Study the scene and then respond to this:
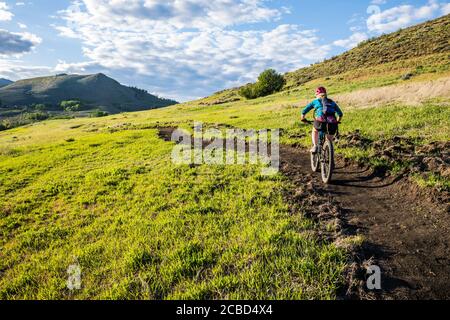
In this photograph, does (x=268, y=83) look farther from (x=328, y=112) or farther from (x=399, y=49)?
(x=328, y=112)

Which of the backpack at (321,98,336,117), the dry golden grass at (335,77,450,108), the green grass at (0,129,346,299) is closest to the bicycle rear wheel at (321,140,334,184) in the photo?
the backpack at (321,98,336,117)

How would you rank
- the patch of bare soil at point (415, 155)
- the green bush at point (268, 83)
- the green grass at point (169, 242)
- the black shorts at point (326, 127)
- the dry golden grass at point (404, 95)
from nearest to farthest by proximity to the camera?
the green grass at point (169, 242), the patch of bare soil at point (415, 155), the black shorts at point (326, 127), the dry golden grass at point (404, 95), the green bush at point (268, 83)

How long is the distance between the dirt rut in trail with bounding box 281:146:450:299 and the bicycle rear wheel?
35 centimetres

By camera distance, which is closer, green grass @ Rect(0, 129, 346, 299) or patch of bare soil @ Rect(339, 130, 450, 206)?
green grass @ Rect(0, 129, 346, 299)

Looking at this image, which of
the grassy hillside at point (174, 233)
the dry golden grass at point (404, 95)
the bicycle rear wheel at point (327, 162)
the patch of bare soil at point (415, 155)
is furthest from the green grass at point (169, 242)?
the dry golden grass at point (404, 95)

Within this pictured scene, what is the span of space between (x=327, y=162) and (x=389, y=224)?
4134 mm

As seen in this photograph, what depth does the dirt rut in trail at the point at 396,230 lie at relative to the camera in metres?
5.62

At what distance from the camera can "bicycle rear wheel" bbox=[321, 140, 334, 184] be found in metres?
11.3

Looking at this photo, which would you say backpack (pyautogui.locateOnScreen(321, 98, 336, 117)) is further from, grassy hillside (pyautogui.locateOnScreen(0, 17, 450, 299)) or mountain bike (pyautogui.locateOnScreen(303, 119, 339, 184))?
grassy hillside (pyautogui.locateOnScreen(0, 17, 450, 299))

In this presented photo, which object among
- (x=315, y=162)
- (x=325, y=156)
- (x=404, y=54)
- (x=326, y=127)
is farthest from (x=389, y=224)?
(x=404, y=54)

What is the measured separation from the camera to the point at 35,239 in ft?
32.0

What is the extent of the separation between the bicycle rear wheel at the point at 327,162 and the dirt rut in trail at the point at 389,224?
1.15 ft

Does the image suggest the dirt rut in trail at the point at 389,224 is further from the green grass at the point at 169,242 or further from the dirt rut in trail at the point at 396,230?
the green grass at the point at 169,242

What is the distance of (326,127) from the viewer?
11617 millimetres
